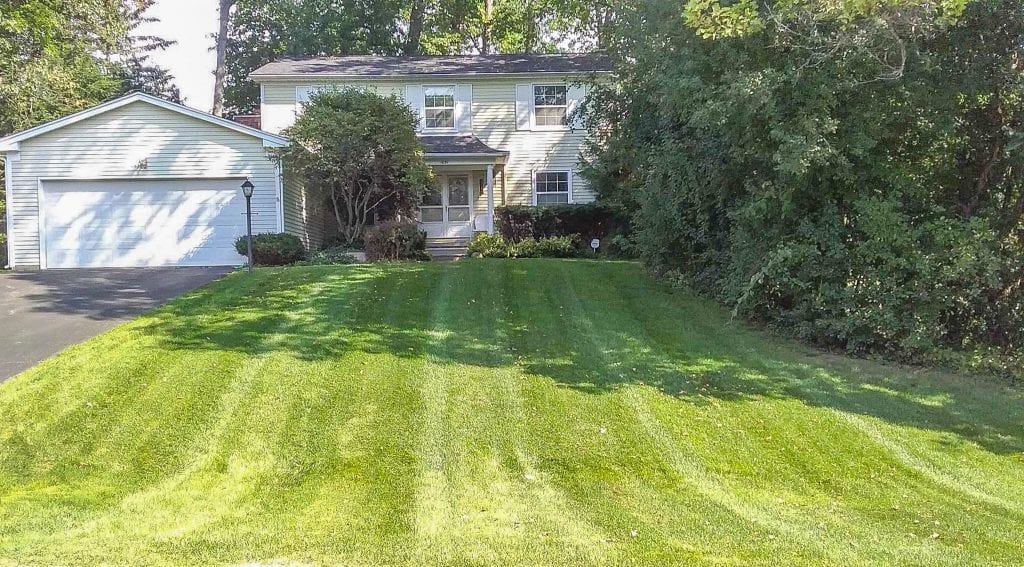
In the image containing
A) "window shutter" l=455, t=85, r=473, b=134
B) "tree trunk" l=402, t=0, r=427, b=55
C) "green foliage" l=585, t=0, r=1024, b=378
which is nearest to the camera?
"green foliage" l=585, t=0, r=1024, b=378

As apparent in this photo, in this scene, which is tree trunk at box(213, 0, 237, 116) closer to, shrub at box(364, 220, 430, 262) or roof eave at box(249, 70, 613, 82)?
roof eave at box(249, 70, 613, 82)

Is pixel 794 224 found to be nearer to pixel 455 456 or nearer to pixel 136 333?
pixel 455 456

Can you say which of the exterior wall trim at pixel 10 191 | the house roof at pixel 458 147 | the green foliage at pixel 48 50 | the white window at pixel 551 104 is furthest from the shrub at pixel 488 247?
the green foliage at pixel 48 50

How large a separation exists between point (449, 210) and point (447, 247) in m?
1.48

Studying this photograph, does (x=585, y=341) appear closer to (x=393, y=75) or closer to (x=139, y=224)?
(x=139, y=224)

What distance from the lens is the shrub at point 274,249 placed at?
14695 millimetres

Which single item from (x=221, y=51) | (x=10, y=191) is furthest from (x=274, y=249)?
(x=221, y=51)

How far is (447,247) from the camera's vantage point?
19.5m

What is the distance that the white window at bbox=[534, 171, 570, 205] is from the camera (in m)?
21.0

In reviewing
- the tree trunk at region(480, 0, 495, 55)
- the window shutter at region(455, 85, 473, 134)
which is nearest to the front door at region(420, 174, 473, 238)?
the window shutter at region(455, 85, 473, 134)

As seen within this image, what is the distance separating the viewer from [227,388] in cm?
673

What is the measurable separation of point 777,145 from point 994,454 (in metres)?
4.00

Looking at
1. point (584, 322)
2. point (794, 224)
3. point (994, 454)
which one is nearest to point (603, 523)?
point (994, 454)

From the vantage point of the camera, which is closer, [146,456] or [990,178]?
[146,456]
